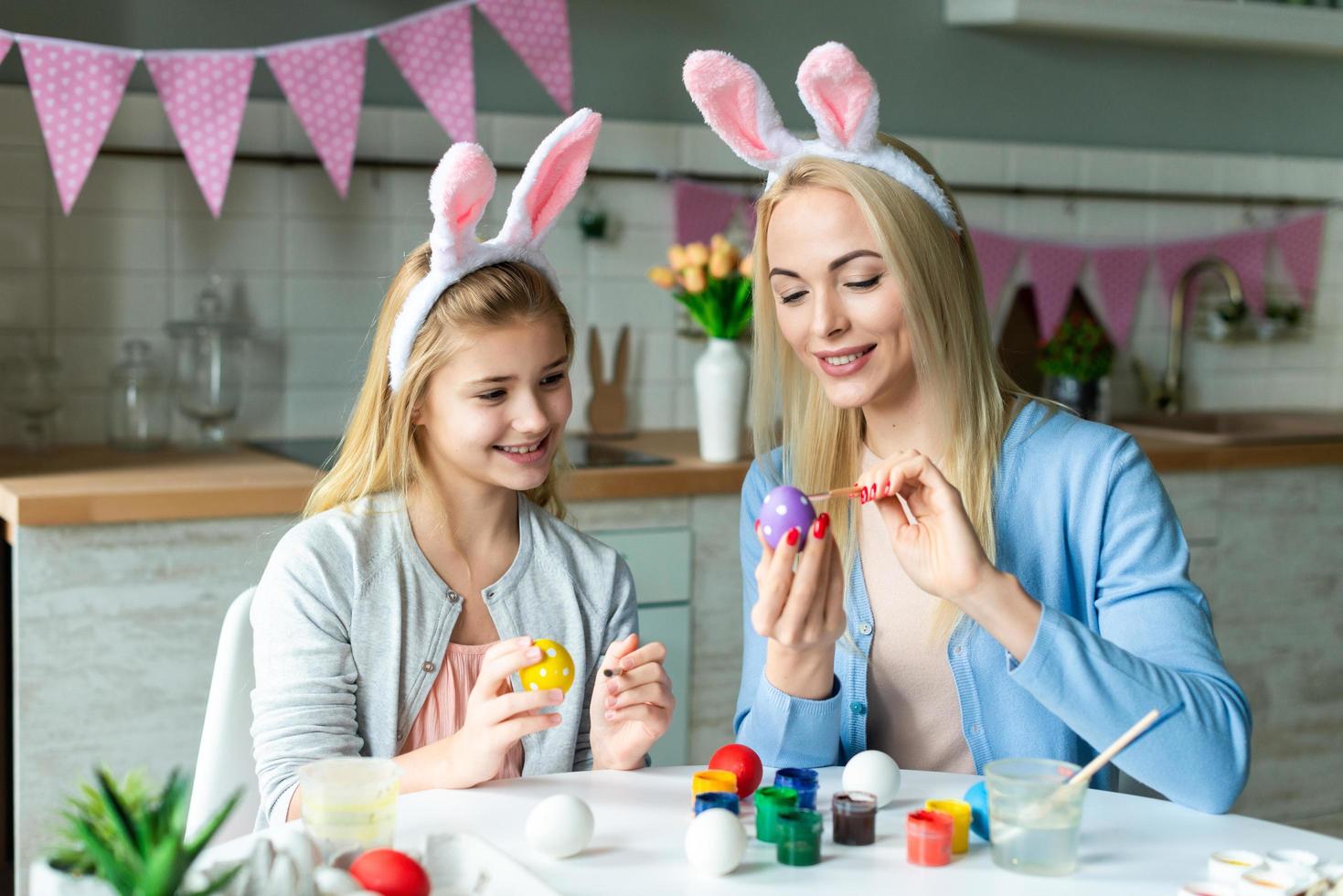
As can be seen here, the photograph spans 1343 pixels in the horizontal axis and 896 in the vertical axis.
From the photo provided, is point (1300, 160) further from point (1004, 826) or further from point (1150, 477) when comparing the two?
point (1004, 826)

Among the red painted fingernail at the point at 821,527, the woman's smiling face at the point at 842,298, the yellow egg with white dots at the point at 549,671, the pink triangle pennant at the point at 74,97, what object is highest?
the pink triangle pennant at the point at 74,97

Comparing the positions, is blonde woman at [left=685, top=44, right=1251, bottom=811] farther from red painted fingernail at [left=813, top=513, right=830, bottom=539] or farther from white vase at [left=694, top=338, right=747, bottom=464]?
white vase at [left=694, top=338, right=747, bottom=464]

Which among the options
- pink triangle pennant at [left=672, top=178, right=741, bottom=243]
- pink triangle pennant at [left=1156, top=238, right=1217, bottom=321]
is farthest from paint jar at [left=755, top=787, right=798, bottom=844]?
pink triangle pennant at [left=1156, top=238, right=1217, bottom=321]

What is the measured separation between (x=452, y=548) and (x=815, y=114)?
2.09 feet

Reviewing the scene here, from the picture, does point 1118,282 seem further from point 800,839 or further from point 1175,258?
point 800,839

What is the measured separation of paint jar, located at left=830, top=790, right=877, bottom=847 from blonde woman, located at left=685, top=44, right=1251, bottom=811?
0.21m

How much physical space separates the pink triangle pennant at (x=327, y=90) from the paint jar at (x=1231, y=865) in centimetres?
219

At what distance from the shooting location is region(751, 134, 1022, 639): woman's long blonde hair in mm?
1648

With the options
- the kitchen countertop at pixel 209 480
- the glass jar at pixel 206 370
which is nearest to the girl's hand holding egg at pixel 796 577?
the kitchen countertop at pixel 209 480

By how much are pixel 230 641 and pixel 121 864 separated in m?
0.78

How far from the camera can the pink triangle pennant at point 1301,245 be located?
4.08m

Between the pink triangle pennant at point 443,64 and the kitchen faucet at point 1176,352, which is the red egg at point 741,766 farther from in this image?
the kitchen faucet at point 1176,352

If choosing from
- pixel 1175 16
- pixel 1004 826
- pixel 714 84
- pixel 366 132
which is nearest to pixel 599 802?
pixel 1004 826

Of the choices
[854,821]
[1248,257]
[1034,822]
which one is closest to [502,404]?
[854,821]
